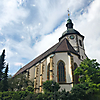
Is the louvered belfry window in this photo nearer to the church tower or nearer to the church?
the church

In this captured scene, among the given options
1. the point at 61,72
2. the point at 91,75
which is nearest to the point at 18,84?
the point at 61,72

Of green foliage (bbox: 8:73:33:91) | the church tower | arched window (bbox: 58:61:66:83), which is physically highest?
the church tower

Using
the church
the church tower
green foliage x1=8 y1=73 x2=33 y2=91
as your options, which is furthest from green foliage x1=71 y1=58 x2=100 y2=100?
green foliage x1=8 y1=73 x2=33 y2=91

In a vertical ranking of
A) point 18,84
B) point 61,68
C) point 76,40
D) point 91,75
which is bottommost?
point 18,84

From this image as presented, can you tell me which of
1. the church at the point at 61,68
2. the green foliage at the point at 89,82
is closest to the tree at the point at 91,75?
the green foliage at the point at 89,82

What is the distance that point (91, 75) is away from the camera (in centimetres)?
1595

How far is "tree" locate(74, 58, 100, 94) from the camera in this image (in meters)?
14.7

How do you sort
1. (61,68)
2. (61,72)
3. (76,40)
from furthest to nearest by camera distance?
(76,40), (61,68), (61,72)

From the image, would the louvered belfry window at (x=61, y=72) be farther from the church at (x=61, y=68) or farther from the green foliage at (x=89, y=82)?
the green foliage at (x=89, y=82)

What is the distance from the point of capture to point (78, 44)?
27500mm

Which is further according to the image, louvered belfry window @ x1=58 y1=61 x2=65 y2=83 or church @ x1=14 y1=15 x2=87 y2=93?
louvered belfry window @ x1=58 y1=61 x2=65 y2=83

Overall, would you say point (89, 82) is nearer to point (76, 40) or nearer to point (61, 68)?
point (61, 68)

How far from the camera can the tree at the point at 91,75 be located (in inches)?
577

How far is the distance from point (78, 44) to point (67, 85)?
1269 centimetres
